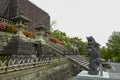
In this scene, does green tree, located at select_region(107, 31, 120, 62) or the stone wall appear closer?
the stone wall

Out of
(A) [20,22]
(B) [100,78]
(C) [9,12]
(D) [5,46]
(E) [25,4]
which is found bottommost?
(B) [100,78]

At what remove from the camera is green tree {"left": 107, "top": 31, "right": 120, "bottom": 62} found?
114 ft

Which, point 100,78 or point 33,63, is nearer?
point 100,78

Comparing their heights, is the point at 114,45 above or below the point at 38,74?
above

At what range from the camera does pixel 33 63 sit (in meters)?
7.85

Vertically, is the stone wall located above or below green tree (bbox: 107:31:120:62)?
below

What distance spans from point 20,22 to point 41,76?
169 inches

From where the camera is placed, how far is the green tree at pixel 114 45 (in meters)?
34.8

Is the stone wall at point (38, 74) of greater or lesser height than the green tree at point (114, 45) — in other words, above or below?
below

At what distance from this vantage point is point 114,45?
116ft

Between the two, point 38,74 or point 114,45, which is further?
point 114,45

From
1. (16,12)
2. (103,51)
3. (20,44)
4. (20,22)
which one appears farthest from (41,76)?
(103,51)

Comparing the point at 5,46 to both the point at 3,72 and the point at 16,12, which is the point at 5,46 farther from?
the point at 16,12

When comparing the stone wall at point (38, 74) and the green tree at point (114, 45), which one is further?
the green tree at point (114, 45)
